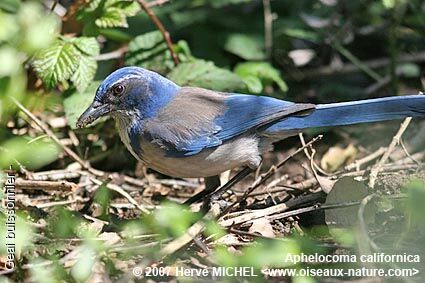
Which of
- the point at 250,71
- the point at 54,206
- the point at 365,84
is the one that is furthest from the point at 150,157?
the point at 365,84

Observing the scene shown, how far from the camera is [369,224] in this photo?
4266mm

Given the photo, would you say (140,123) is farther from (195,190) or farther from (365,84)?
(365,84)

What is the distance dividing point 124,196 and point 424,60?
11.4 ft

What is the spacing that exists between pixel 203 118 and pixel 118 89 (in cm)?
50

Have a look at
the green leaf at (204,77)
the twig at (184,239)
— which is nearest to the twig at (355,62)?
the green leaf at (204,77)

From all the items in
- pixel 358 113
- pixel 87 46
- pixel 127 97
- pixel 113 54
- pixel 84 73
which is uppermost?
pixel 113 54

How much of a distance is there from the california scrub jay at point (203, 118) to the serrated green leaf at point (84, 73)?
66 centimetres

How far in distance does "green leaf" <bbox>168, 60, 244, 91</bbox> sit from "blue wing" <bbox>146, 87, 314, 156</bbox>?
32.5 inches

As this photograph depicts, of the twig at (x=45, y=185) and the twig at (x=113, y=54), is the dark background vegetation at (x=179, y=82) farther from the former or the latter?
the twig at (x=45, y=185)

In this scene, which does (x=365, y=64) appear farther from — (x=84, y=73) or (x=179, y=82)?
(x=84, y=73)

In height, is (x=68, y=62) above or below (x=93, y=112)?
above

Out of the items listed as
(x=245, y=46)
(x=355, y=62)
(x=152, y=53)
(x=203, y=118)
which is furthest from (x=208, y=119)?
(x=355, y=62)

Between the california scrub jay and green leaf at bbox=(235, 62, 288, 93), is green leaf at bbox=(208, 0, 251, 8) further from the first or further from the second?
the california scrub jay

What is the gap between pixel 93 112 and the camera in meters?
4.50
